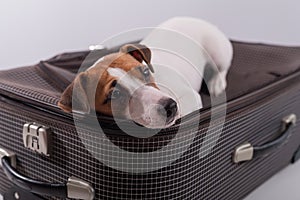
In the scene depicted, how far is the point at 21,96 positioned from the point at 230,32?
1000 millimetres

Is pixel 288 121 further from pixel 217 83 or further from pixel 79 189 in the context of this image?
pixel 79 189

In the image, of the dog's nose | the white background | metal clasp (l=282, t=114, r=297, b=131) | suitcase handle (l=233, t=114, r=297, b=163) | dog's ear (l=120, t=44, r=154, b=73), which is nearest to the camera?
the dog's nose

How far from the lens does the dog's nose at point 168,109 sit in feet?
2.30

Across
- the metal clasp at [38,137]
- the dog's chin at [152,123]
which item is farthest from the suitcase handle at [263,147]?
the metal clasp at [38,137]

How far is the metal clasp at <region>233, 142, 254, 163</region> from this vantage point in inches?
35.5

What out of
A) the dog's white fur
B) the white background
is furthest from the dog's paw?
the white background

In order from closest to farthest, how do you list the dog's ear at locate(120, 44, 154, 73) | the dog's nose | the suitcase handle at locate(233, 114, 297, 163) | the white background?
the dog's nose → the dog's ear at locate(120, 44, 154, 73) → the suitcase handle at locate(233, 114, 297, 163) → the white background

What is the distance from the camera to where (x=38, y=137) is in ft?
2.65

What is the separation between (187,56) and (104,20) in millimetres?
544

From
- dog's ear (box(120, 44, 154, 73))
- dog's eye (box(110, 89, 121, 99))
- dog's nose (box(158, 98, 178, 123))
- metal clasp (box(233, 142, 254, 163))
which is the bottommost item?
metal clasp (box(233, 142, 254, 163))

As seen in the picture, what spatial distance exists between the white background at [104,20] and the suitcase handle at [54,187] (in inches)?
27.0

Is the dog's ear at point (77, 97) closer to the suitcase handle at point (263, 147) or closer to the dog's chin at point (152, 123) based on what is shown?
the dog's chin at point (152, 123)

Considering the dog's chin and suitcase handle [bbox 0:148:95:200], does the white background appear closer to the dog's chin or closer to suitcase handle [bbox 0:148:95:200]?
suitcase handle [bbox 0:148:95:200]

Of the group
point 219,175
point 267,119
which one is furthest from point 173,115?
point 267,119
